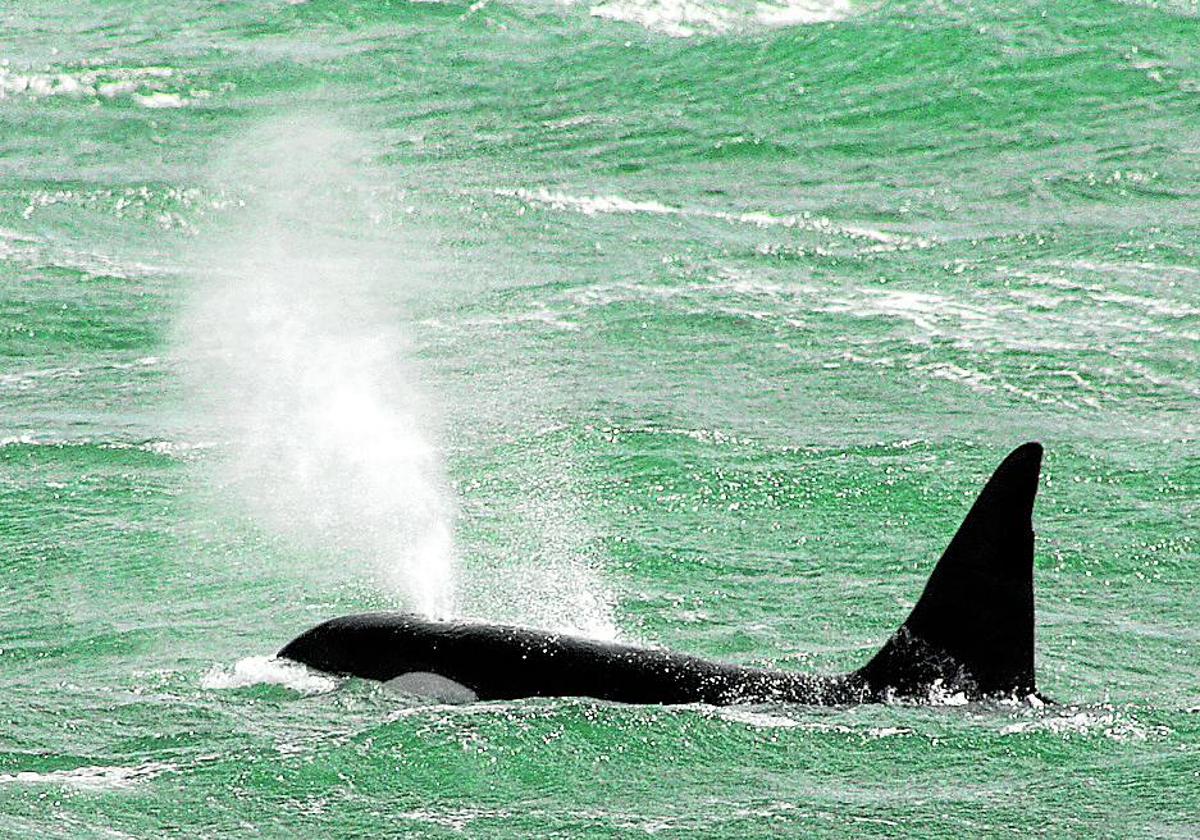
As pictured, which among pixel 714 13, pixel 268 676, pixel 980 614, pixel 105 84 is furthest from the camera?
pixel 714 13

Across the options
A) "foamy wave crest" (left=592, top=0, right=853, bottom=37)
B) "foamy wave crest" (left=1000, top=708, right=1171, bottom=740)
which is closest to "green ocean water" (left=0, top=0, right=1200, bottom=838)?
"foamy wave crest" (left=1000, top=708, right=1171, bottom=740)

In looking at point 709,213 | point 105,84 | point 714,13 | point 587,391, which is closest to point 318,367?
point 587,391

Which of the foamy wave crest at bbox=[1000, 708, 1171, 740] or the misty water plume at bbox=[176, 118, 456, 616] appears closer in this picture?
the foamy wave crest at bbox=[1000, 708, 1171, 740]

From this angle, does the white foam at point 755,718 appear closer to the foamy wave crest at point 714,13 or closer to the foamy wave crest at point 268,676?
the foamy wave crest at point 268,676

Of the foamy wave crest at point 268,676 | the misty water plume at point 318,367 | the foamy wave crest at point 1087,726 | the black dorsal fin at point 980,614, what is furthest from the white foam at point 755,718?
the misty water plume at point 318,367

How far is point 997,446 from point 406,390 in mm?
5594

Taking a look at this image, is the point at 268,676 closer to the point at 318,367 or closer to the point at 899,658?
the point at 899,658

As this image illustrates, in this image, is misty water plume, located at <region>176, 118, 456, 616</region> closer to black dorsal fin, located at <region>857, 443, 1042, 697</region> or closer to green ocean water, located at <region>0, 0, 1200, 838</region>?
green ocean water, located at <region>0, 0, 1200, 838</region>

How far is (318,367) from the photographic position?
20219 mm

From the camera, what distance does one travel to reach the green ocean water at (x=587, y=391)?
10430mm

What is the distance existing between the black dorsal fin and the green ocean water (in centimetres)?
20

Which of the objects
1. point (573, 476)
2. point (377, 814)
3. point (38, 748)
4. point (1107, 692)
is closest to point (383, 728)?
point (377, 814)

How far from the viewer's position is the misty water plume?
611 inches

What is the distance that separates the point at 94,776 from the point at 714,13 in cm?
2433
